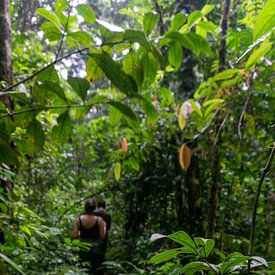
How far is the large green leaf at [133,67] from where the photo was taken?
43.0 inches

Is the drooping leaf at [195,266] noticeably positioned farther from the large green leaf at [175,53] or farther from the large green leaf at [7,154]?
the large green leaf at [175,53]

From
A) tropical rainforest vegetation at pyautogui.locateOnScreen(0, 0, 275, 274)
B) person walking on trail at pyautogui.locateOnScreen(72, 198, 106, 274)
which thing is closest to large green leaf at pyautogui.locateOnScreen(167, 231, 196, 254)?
tropical rainforest vegetation at pyautogui.locateOnScreen(0, 0, 275, 274)

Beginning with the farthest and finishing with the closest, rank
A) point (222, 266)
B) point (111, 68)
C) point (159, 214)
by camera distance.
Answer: point (159, 214) → point (111, 68) → point (222, 266)

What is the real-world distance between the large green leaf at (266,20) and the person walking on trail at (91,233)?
3.57 m

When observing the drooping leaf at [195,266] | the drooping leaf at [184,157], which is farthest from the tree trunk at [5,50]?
the drooping leaf at [195,266]

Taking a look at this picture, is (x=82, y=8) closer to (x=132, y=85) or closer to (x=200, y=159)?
(x=132, y=85)

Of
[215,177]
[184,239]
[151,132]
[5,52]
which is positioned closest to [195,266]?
[184,239]

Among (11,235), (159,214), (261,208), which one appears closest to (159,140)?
(159,214)

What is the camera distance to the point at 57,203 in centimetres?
485

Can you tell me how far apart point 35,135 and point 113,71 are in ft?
0.92

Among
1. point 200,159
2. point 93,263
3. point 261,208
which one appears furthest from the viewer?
point 93,263

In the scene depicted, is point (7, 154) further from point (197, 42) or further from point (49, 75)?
point (197, 42)

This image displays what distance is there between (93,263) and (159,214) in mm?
855

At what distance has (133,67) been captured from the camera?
109 centimetres
